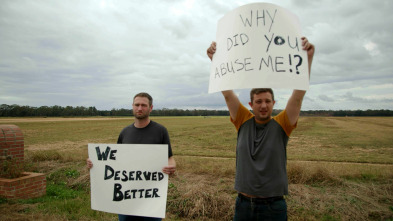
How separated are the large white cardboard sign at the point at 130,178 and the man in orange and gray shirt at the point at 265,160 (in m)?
1.26

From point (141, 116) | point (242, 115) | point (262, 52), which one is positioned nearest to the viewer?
point (262, 52)

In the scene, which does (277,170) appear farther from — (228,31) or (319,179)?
(319,179)

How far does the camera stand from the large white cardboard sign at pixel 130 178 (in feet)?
10.8

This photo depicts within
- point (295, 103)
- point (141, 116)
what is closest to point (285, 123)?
point (295, 103)

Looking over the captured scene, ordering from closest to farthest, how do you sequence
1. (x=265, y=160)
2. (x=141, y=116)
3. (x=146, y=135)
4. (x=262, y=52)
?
(x=262, y=52), (x=265, y=160), (x=141, y=116), (x=146, y=135)

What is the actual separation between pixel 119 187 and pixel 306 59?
2789mm

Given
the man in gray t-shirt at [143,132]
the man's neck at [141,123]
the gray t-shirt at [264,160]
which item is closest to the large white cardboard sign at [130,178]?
the man in gray t-shirt at [143,132]

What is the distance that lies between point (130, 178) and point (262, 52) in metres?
2.38

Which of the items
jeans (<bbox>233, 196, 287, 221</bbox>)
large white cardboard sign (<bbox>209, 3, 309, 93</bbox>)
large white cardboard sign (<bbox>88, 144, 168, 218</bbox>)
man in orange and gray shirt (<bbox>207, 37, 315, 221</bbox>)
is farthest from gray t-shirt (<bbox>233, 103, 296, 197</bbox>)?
large white cardboard sign (<bbox>88, 144, 168, 218</bbox>)

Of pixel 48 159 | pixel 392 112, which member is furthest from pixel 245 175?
pixel 392 112

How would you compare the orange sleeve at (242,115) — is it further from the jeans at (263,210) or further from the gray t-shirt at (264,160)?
the jeans at (263,210)

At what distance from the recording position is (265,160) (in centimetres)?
231

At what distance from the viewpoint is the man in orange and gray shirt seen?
229cm

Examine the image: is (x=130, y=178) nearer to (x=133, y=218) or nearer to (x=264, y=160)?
(x=133, y=218)
